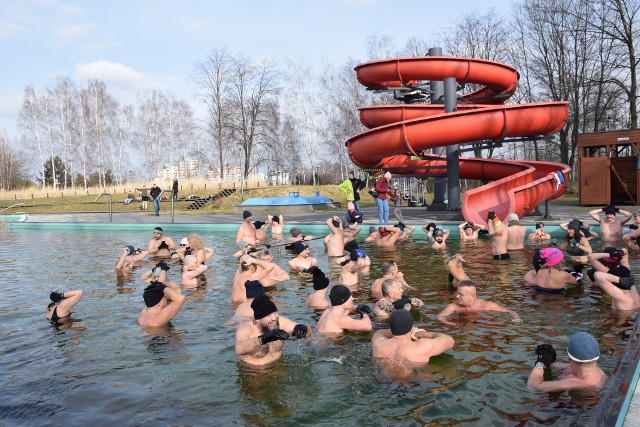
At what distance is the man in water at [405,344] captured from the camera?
5.15 m

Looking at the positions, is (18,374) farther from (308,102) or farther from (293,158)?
(293,158)

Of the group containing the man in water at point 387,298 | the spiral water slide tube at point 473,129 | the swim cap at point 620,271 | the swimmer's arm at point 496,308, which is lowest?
the swimmer's arm at point 496,308

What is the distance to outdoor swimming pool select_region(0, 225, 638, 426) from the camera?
449 centimetres

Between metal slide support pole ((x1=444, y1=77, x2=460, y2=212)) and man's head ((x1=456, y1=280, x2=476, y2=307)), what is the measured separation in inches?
556

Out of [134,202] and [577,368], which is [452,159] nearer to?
[577,368]

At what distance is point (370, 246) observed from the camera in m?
14.7

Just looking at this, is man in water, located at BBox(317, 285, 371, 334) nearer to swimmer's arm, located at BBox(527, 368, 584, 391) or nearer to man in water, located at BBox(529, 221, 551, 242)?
swimmer's arm, located at BBox(527, 368, 584, 391)

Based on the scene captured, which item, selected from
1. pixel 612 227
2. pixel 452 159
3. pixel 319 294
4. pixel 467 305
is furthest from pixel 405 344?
pixel 452 159

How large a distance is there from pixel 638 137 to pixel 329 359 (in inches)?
862

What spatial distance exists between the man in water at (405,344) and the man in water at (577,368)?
1.02 meters

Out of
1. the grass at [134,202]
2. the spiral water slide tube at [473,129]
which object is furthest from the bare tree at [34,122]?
the spiral water slide tube at [473,129]

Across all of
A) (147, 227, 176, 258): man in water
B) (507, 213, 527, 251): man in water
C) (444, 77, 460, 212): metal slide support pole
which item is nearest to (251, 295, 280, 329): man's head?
(507, 213, 527, 251): man in water

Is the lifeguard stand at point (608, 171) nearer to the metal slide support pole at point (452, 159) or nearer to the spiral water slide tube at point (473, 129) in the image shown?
the spiral water slide tube at point (473, 129)

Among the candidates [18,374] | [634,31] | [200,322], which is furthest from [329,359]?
[634,31]
